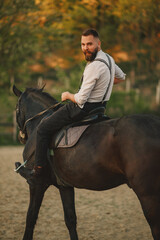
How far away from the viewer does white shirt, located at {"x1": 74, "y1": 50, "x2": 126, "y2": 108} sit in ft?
13.5

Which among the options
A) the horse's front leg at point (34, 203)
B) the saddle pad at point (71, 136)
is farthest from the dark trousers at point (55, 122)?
the horse's front leg at point (34, 203)

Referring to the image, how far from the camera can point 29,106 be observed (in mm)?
5312

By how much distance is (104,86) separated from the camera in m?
4.25

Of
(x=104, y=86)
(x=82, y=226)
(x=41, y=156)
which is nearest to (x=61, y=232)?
(x=82, y=226)

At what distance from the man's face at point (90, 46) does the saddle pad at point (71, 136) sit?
0.77m

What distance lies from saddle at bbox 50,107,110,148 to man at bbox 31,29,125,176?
50 millimetres

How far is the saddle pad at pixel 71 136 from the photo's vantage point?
4.28 m

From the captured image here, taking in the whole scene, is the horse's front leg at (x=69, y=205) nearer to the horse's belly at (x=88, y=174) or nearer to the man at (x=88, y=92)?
the horse's belly at (x=88, y=174)

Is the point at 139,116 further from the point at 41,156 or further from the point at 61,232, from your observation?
the point at 61,232

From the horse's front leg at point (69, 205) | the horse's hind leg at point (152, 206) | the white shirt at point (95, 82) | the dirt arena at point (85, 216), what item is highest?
the white shirt at point (95, 82)

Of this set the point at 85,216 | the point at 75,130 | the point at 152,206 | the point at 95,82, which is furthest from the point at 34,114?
Answer: the point at 85,216

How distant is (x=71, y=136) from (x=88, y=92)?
0.55 meters

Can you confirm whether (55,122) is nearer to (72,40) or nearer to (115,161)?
(115,161)

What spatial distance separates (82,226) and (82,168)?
2168mm
